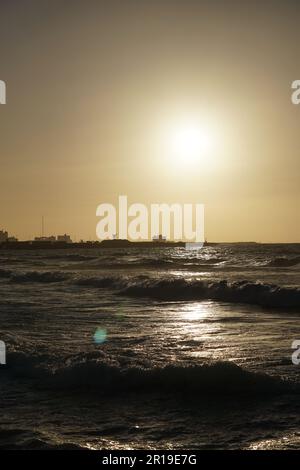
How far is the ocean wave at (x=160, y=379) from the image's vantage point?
10172 mm

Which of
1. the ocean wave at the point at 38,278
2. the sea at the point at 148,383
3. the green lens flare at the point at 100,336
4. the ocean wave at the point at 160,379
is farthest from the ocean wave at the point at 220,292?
the ocean wave at the point at 160,379

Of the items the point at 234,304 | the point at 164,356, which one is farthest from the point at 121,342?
the point at 234,304

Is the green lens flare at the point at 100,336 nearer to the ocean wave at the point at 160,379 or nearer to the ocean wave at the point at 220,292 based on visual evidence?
the ocean wave at the point at 160,379

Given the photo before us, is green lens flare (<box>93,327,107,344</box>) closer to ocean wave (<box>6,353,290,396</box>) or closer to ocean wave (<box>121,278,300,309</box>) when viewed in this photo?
ocean wave (<box>6,353,290,396</box>)

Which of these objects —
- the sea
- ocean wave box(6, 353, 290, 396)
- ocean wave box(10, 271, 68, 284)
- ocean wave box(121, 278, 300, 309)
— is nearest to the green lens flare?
the sea

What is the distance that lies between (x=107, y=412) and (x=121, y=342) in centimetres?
550

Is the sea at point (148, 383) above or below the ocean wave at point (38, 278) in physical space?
above

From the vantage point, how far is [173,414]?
29.2 feet

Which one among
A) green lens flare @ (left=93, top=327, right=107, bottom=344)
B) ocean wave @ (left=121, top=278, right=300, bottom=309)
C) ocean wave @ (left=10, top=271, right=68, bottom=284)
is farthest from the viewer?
ocean wave @ (left=10, top=271, right=68, bottom=284)

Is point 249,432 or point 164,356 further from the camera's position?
point 164,356

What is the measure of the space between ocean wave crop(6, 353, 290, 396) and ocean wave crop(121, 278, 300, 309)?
15.6m

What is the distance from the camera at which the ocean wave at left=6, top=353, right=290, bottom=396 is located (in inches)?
400

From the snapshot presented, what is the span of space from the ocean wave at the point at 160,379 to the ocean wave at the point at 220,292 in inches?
613
